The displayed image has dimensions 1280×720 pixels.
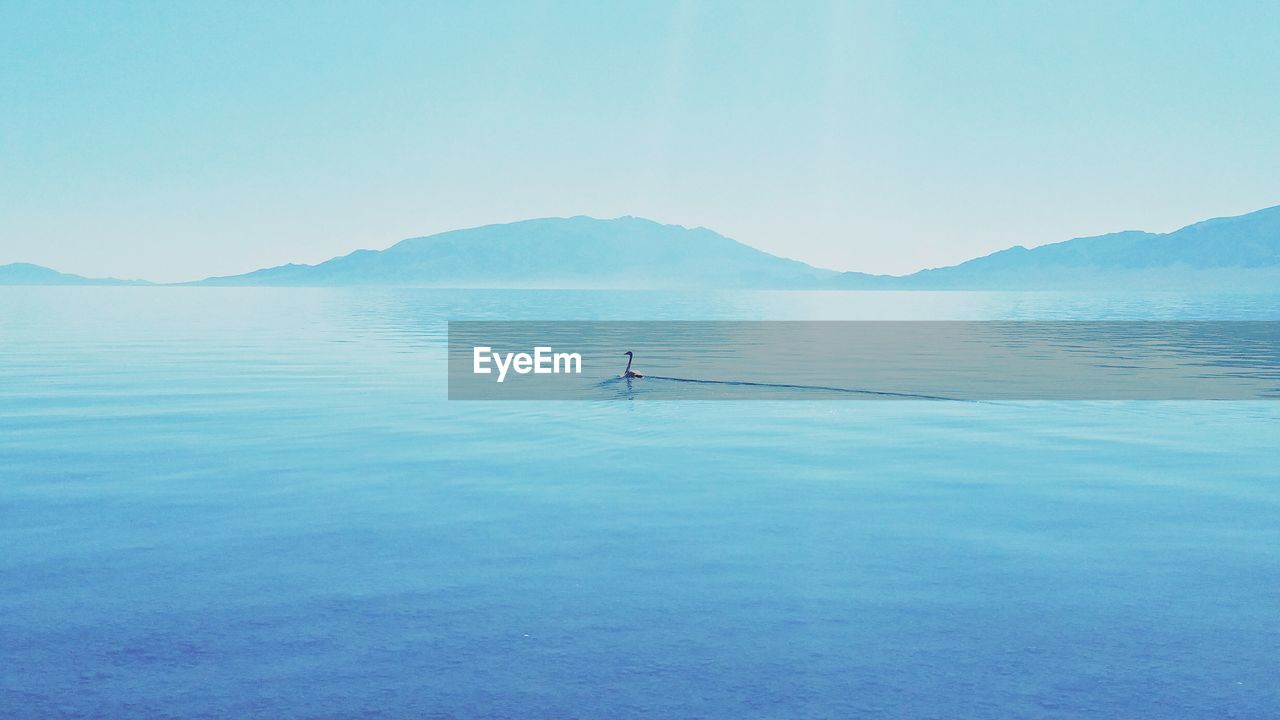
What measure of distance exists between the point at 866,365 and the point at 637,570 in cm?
3358

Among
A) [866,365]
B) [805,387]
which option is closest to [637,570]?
[805,387]

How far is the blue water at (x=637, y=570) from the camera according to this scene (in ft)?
27.6

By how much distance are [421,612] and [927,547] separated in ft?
20.7

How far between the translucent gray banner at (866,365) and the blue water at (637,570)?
7.91 meters

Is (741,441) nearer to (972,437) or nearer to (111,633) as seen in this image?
(972,437)

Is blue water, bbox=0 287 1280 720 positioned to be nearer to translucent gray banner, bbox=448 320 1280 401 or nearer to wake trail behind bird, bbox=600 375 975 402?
wake trail behind bird, bbox=600 375 975 402

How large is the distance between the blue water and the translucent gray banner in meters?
7.91

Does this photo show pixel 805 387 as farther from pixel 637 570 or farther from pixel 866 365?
pixel 637 570

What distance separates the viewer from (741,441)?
2173cm

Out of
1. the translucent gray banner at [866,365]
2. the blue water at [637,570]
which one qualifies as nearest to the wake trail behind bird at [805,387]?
the translucent gray banner at [866,365]

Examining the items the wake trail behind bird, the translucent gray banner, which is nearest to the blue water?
the wake trail behind bird

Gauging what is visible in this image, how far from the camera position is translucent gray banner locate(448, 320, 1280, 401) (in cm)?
3177

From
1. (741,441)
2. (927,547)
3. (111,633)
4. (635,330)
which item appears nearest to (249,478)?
(111,633)

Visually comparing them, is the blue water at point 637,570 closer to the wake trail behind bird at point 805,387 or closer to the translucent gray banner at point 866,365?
the wake trail behind bird at point 805,387
